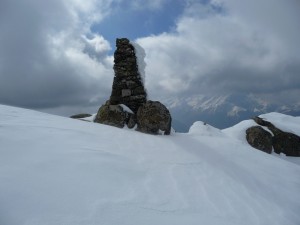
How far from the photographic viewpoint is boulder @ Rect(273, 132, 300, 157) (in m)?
23.1

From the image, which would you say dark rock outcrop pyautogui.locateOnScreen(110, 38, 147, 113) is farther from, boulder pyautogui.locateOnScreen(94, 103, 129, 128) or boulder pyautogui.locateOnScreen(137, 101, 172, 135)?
boulder pyautogui.locateOnScreen(137, 101, 172, 135)

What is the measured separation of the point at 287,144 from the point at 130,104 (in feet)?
47.0

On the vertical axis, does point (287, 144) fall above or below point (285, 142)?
below

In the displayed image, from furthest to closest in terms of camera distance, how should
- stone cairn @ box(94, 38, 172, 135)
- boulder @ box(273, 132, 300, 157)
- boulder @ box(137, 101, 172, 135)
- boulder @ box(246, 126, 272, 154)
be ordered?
boulder @ box(273, 132, 300, 157), boulder @ box(246, 126, 272, 154), stone cairn @ box(94, 38, 172, 135), boulder @ box(137, 101, 172, 135)

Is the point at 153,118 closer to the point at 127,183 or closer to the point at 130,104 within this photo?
the point at 130,104

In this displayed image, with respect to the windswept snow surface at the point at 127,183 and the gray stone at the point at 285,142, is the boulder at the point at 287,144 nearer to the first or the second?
the gray stone at the point at 285,142

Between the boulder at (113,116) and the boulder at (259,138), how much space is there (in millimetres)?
10818

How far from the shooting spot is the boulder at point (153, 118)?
15.3 meters

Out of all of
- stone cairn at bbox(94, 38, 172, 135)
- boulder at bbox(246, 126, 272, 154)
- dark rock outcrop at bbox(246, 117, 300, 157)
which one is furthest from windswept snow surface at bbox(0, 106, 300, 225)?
dark rock outcrop at bbox(246, 117, 300, 157)

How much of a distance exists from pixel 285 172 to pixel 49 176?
963 cm

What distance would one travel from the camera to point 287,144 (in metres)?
23.4

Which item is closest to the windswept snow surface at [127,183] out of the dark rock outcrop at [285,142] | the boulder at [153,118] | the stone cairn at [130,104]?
the boulder at [153,118]

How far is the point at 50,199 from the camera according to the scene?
5234 millimetres

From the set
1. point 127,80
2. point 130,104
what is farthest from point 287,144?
point 127,80
